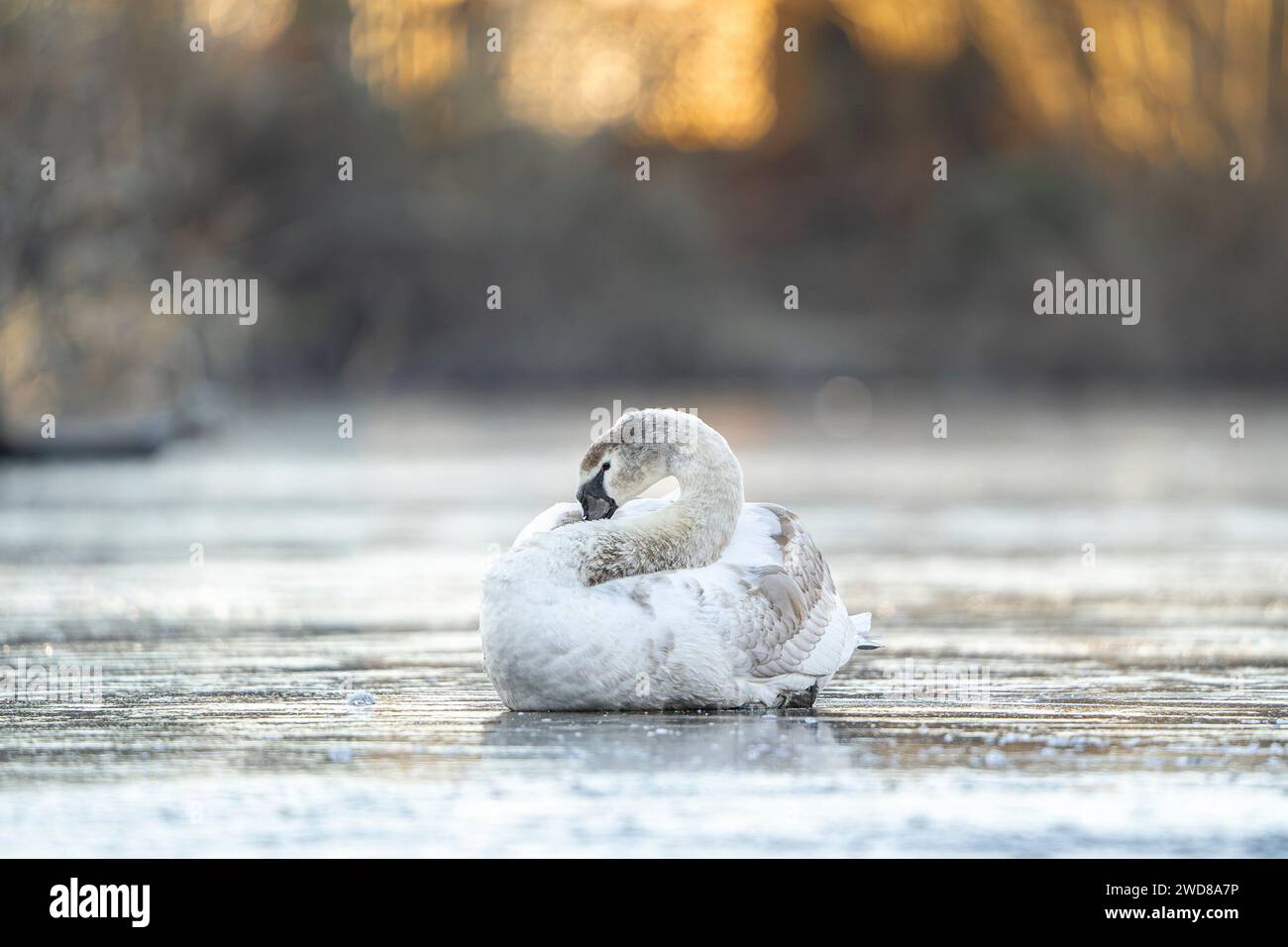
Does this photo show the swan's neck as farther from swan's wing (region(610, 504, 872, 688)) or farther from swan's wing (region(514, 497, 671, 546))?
swan's wing (region(514, 497, 671, 546))

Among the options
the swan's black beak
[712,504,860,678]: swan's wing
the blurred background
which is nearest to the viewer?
[712,504,860,678]: swan's wing

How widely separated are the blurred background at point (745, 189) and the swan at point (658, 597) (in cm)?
3187

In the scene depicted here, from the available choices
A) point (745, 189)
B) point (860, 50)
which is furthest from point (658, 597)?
→ point (860, 50)

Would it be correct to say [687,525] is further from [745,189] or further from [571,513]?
[745,189]

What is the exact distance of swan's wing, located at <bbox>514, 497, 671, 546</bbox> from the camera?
7.56 metres

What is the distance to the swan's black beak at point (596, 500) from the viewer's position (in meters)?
7.55

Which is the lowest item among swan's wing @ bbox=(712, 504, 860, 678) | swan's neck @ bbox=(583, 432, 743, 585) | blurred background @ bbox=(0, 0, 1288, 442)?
swan's wing @ bbox=(712, 504, 860, 678)

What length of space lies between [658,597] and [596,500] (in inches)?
26.1

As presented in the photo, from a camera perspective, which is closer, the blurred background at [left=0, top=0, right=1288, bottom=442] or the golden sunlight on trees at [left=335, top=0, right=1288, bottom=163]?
the blurred background at [left=0, top=0, right=1288, bottom=442]

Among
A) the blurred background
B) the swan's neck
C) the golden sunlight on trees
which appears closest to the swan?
the swan's neck

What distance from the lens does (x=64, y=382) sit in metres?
23.0

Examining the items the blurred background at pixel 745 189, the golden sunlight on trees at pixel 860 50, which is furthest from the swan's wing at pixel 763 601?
the golden sunlight on trees at pixel 860 50

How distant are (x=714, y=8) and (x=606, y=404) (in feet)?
48.7
